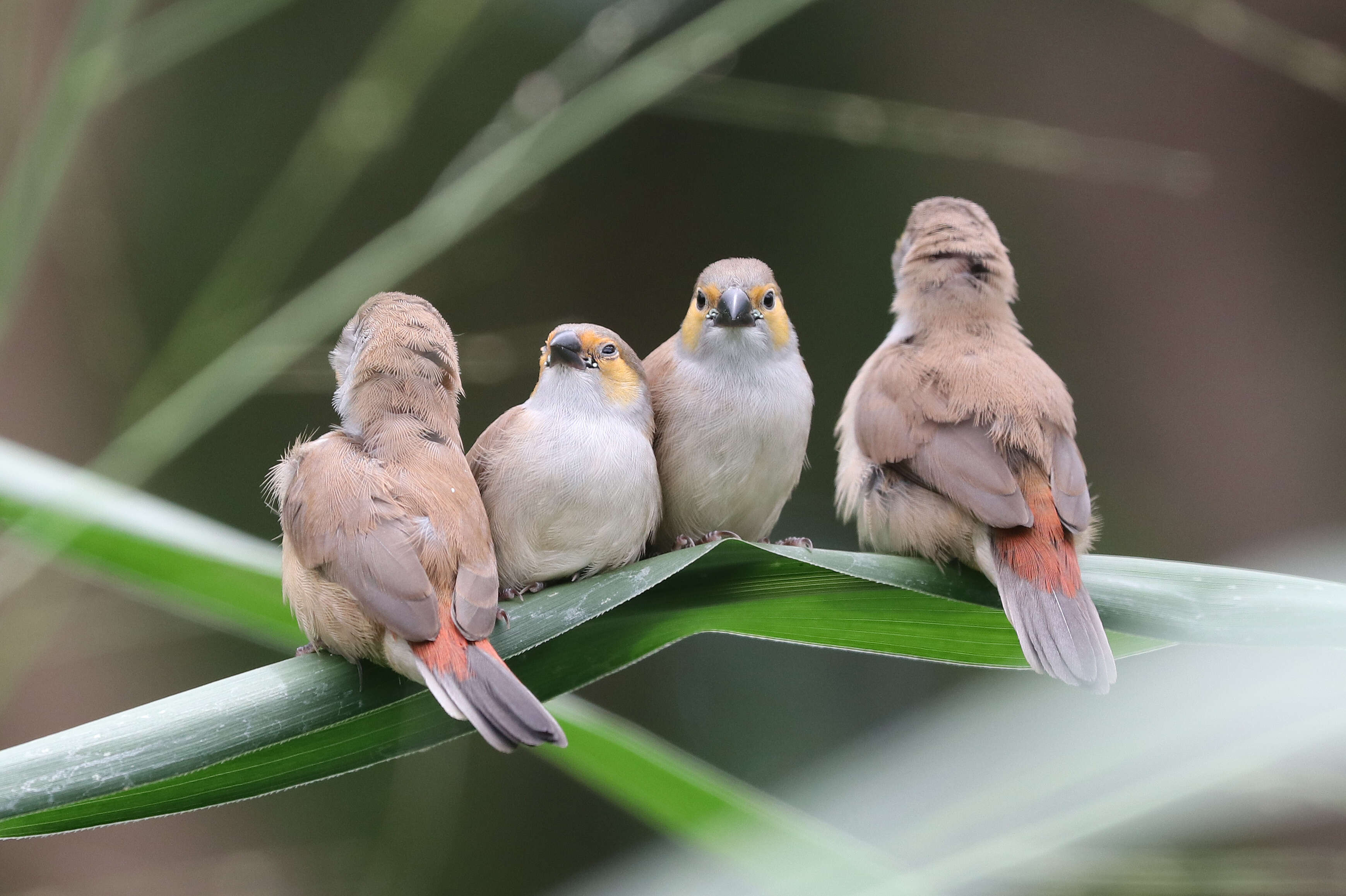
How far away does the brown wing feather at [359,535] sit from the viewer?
1.23m

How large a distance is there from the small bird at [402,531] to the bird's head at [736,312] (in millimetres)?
418

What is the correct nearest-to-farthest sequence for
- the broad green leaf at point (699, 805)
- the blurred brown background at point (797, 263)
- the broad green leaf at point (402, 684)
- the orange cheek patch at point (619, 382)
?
the broad green leaf at point (402, 684), the broad green leaf at point (699, 805), the orange cheek patch at point (619, 382), the blurred brown background at point (797, 263)

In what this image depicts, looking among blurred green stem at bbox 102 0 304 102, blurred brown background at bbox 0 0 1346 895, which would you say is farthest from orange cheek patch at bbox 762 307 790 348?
blurred brown background at bbox 0 0 1346 895

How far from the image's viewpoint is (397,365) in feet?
5.14

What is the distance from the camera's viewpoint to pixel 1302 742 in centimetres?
67

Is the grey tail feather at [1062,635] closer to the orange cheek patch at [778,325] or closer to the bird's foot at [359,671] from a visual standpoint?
the orange cheek patch at [778,325]

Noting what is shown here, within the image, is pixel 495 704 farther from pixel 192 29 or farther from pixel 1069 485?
pixel 192 29

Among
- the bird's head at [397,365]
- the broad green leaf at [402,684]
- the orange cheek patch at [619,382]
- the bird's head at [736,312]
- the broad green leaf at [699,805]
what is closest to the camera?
the broad green leaf at [402,684]

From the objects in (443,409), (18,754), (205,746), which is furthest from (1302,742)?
(443,409)

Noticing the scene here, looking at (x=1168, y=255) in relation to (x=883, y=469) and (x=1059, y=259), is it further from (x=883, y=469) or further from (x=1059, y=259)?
(x=883, y=469)

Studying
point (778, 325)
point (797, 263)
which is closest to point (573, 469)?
point (778, 325)

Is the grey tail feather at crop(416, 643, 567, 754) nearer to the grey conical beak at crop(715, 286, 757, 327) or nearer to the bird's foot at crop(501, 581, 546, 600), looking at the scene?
the bird's foot at crop(501, 581, 546, 600)

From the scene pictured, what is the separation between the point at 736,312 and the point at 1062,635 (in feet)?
2.35

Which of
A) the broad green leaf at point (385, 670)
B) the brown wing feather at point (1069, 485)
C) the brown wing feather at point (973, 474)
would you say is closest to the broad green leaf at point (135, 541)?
the broad green leaf at point (385, 670)
